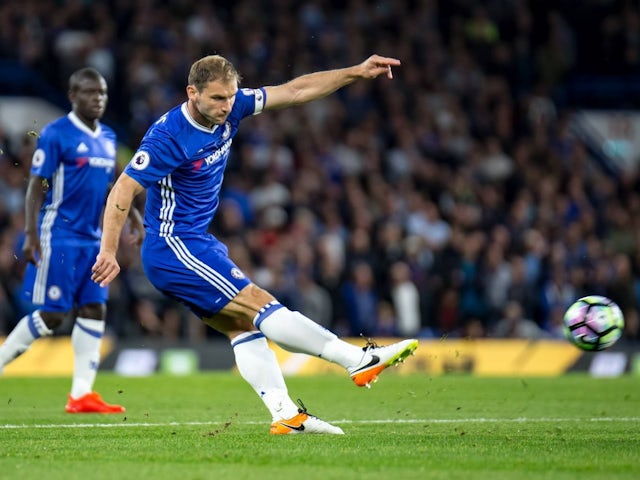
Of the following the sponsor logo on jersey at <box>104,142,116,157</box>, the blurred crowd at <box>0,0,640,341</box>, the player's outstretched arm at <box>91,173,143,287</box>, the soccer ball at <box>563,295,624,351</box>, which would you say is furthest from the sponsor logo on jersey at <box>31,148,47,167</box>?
the blurred crowd at <box>0,0,640,341</box>

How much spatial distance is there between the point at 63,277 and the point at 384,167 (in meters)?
12.1

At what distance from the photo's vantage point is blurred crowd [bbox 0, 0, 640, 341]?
1900cm

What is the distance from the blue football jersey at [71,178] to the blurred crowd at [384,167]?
6466 millimetres

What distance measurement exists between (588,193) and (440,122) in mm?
3091

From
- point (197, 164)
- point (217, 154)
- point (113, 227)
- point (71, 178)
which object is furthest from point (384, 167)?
point (113, 227)

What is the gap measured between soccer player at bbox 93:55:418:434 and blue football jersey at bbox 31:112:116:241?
7.90ft

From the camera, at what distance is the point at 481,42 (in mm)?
26078

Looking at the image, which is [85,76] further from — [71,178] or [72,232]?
[72,232]

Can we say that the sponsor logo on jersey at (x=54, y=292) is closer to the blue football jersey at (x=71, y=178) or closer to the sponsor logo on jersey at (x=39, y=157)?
the blue football jersey at (x=71, y=178)

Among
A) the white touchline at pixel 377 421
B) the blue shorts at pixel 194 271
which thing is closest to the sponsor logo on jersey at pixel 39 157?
the white touchline at pixel 377 421

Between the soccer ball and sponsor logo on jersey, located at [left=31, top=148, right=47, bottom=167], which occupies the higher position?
sponsor logo on jersey, located at [left=31, top=148, right=47, bottom=167]

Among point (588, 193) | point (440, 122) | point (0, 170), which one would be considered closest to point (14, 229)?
point (0, 170)

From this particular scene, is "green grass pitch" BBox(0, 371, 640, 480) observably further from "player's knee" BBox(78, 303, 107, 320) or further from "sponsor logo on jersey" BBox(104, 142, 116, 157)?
"sponsor logo on jersey" BBox(104, 142, 116, 157)

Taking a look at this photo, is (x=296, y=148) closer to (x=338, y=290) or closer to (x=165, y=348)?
(x=338, y=290)
